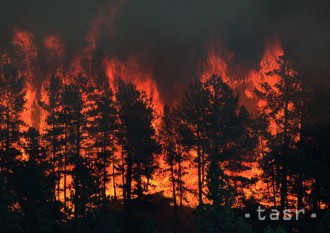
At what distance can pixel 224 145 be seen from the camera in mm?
38000

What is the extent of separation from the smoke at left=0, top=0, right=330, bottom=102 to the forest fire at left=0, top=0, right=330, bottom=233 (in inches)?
11.4

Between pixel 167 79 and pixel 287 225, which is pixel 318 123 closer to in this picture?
pixel 287 225

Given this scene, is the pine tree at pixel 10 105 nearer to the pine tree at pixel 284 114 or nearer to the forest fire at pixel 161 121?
the forest fire at pixel 161 121

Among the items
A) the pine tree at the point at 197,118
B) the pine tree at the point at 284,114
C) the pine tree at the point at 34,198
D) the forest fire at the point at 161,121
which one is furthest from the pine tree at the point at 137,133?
the pine tree at the point at 284,114

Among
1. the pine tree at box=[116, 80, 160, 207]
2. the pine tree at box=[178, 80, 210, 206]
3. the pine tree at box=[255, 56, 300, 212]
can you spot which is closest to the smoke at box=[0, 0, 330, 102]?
the pine tree at box=[116, 80, 160, 207]

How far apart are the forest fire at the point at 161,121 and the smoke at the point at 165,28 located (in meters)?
0.29

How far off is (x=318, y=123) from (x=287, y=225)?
8145 millimetres

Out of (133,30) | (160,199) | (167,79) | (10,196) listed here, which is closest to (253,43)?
(167,79)

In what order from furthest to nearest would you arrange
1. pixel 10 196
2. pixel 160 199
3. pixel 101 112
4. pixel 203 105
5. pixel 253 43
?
1. pixel 253 43
2. pixel 160 199
3. pixel 101 112
4. pixel 203 105
5. pixel 10 196

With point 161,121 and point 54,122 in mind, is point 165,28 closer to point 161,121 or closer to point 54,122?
point 161,121

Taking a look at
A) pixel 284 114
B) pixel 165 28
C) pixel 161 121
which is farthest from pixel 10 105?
pixel 165 28

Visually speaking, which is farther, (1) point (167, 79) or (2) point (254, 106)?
(1) point (167, 79)

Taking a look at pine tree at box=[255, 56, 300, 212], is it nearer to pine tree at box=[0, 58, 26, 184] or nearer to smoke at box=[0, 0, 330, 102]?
pine tree at box=[0, 58, 26, 184]

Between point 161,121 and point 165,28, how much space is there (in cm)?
3171
